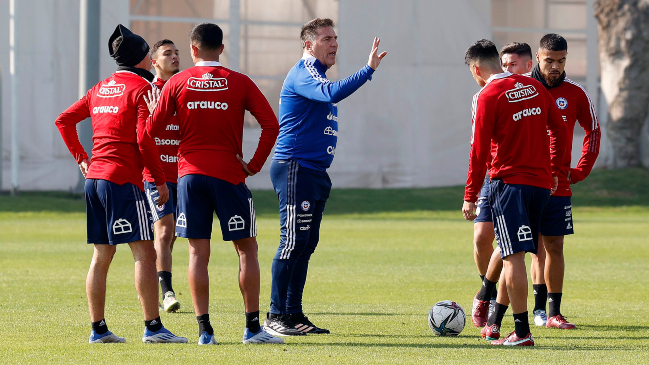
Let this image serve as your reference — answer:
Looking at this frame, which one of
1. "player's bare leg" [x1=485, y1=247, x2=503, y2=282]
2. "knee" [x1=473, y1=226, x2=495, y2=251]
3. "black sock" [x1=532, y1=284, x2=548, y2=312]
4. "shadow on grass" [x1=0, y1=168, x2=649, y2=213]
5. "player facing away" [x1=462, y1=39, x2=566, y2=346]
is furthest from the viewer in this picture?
"shadow on grass" [x1=0, y1=168, x2=649, y2=213]

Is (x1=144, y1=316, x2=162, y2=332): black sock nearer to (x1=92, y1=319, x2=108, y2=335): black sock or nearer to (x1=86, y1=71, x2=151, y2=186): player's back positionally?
(x1=92, y1=319, x2=108, y2=335): black sock

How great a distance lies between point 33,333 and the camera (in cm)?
718

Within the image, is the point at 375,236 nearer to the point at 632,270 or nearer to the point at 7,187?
the point at 632,270

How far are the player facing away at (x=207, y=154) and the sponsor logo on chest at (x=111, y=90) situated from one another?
0.32m

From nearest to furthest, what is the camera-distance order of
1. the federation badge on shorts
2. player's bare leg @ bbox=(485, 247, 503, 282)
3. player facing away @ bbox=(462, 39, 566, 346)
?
player facing away @ bbox=(462, 39, 566, 346), the federation badge on shorts, player's bare leg @ bbox=(485, 247, 503, 282)

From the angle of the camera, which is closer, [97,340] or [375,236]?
[97,340]

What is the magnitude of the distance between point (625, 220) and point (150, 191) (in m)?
17.5

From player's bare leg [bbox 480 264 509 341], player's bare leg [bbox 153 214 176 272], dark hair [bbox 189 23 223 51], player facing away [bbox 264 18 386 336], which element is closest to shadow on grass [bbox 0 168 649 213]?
player's bare leg [bbox 153 214 176 272]

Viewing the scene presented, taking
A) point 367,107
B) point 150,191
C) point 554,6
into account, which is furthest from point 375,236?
point 554,6

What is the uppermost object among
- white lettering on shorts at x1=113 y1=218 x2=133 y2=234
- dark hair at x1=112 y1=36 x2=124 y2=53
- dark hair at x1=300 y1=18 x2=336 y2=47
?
dark hair at x1=300 y1=18 x2=336 y2=47

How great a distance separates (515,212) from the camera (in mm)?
6684

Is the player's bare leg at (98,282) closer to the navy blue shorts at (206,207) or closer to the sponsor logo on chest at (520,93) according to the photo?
the navy blue shorts at (206,207)

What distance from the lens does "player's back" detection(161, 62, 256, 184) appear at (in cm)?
652

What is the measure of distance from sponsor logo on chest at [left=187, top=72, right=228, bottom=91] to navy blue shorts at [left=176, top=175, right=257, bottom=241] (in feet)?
2.01
